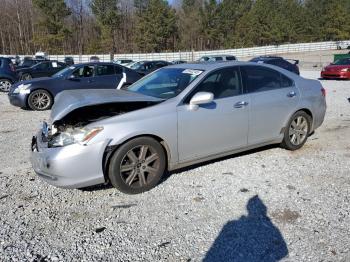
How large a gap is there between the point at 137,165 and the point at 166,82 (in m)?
1.43

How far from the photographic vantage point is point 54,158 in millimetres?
3926

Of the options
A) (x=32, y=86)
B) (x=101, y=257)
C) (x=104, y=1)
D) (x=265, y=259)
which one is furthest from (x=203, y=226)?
(x=104, y=1)

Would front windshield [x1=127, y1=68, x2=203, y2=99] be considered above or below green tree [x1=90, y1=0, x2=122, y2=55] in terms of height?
below

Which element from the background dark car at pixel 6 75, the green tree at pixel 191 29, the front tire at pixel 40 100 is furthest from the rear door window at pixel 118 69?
the green tree at pixel 191 29

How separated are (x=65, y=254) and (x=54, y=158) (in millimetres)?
1146

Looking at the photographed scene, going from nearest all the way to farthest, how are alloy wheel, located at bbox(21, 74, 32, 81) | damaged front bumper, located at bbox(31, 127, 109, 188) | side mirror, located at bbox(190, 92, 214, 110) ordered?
1. damaged front bumper, located at bbox(31, 127, 109, 188)
2. side mirror, located at bbox(190, 92, 214, 110)
3. alloy wheel, located at bbox(21, 74, 32, 81)

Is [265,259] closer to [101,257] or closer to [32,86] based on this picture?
[101,257]

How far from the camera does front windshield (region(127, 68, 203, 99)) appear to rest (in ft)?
15.8

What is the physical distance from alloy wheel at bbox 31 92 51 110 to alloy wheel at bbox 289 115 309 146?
7.59 m

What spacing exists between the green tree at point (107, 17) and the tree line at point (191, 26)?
0.67m

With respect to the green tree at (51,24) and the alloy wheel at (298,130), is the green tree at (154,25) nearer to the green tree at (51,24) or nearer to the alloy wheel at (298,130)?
the green tree at (51,24)

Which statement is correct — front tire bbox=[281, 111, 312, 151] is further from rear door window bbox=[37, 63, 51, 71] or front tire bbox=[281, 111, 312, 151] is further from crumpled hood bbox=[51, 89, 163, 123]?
rear door window bbox=[37, 63, 51, 71]

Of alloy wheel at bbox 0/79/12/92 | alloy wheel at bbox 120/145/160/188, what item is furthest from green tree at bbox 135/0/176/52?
alloy wheel at bbox 120/145/160/188

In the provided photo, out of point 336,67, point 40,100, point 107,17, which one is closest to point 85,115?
point 40,100
